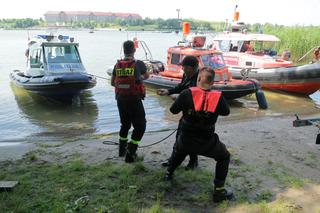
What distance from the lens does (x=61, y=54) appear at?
13.0 meters

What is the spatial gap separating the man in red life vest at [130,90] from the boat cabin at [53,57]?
7561 millimetres

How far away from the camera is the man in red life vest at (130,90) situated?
5141 millimetres

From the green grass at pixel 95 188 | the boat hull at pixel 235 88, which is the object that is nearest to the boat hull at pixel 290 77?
the boat hull at pixel 235 88

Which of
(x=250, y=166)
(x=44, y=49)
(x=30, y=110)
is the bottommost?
(x=30, y=110)

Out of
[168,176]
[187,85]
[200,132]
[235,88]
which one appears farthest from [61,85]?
[200,132]

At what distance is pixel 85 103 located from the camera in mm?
12672

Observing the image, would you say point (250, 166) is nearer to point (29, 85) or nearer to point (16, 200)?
point (16, 200)

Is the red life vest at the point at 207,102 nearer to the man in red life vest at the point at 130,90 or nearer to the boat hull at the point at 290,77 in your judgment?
the man in red life vest at the point at 130,90

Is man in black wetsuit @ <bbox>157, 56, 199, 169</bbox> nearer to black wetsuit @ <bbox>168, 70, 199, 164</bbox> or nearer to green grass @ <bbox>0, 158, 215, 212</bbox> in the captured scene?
black wetsuit @ <bbox>168, 70, 199, 164</bbox>

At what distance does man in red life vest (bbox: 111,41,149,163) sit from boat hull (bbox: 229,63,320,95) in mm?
9933

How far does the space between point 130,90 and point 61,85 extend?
6.70m

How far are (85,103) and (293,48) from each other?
1423 centimetres

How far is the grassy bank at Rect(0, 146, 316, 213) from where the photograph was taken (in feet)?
12.4

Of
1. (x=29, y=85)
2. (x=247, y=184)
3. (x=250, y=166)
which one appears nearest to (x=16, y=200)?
(x=247, y=184)
